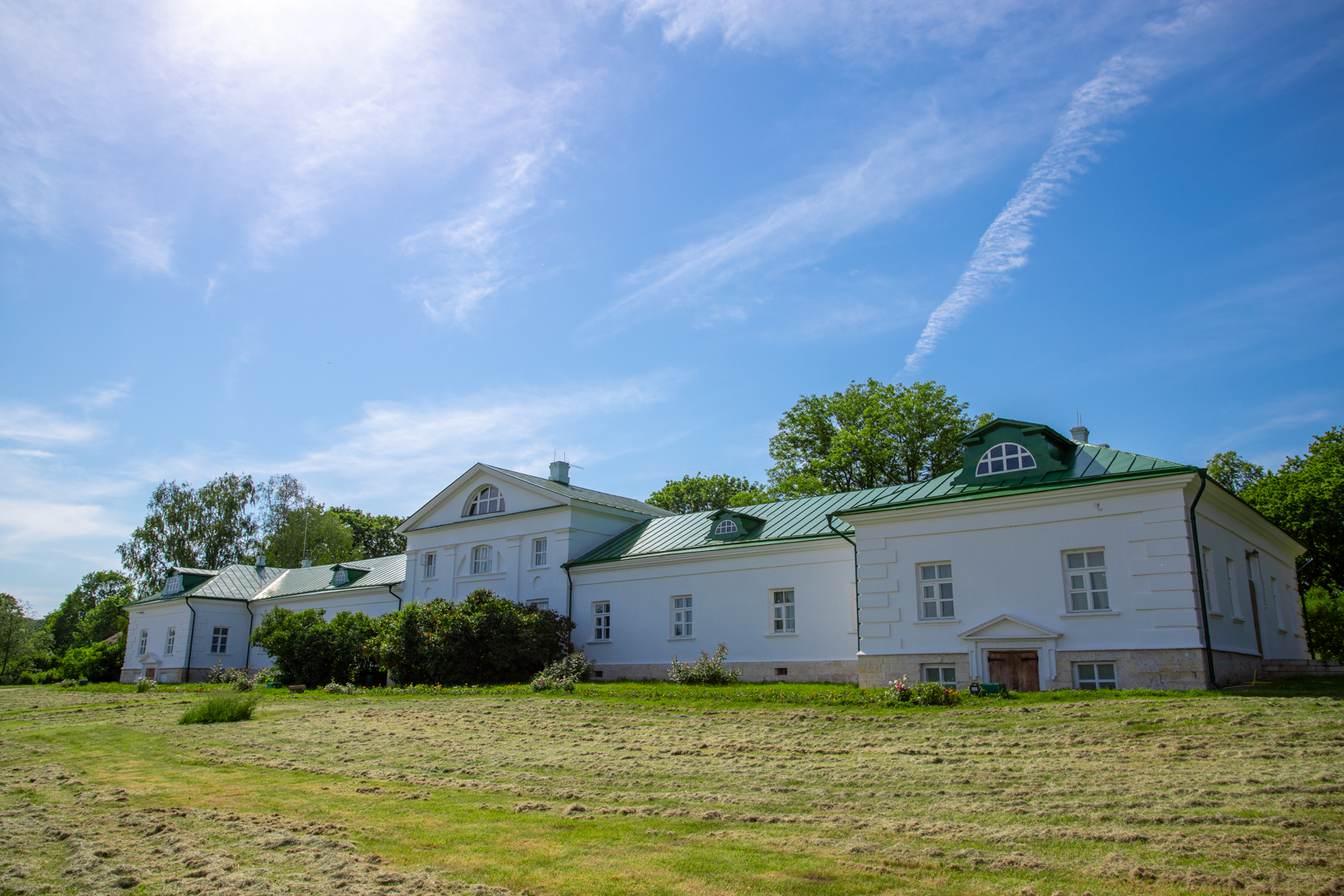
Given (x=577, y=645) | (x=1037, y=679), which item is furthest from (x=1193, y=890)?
(x=577, y=645)

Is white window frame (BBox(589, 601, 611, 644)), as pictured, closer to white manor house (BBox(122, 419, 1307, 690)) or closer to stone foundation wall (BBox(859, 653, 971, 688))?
white manor house (BBox(122, 419, 1307, 690))

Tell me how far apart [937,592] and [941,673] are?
163 centimetres

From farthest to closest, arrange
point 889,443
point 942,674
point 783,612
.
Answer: point 889,443 < point 783,612 < point 942,674

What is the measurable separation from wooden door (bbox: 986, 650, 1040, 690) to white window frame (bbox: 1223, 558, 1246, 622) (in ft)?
14.4

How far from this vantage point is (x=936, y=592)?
17.8m

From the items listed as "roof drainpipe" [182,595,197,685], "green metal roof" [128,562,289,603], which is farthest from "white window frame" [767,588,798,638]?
"roof drainpipe" [182,595,197,685]

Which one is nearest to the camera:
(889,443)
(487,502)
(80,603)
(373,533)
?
(487,502)

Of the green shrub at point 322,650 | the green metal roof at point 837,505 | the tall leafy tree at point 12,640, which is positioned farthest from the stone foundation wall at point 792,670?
the tall leafy tree at point 12,640

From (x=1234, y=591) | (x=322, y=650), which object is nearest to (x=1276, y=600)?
(x=1234, y=591)

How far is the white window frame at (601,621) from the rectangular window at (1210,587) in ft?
53.3

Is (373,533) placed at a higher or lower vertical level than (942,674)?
higher

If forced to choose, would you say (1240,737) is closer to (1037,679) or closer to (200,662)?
(1037,679)

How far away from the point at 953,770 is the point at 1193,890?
13.5 feet

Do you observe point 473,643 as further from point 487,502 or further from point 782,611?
point 782,611
